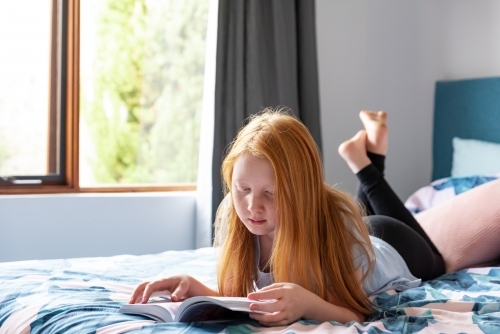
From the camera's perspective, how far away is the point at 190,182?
3336mm

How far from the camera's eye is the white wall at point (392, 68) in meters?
3.49

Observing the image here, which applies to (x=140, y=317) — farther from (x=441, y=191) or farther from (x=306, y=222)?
(x=441, y=191)

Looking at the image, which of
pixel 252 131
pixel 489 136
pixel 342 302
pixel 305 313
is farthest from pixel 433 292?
pixel 489 136

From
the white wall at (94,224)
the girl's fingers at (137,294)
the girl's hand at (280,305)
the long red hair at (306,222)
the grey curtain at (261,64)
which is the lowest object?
the white wall at (94,224)

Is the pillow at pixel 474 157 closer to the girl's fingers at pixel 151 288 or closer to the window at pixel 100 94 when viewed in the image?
the window at pixel 100 94

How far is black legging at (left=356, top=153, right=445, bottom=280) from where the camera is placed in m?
1.89

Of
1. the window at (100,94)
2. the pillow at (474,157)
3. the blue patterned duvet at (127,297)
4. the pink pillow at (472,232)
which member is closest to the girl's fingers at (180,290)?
the blue patterned duvet at (127,297)

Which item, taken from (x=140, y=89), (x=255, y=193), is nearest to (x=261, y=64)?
(x=140, y=89)

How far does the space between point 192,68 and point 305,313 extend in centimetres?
217

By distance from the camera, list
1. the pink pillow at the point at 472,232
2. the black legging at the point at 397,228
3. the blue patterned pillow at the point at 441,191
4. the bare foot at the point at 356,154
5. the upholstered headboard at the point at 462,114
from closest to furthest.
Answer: the black legging at the point at 397,228 → the pink pillow at the point at 472,232 → the bare foot at the point at 356,154 → the blue patterned pillow at the point at 441,191 → the upholstered headboard at the point at 462,114

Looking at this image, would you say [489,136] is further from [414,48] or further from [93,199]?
[93,199]

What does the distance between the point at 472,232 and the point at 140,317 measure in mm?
1153

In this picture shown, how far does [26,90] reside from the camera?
2918mm

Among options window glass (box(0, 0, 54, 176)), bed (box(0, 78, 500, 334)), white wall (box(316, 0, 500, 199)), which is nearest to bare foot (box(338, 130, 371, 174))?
bed (box(0, 78, 500, 334))
